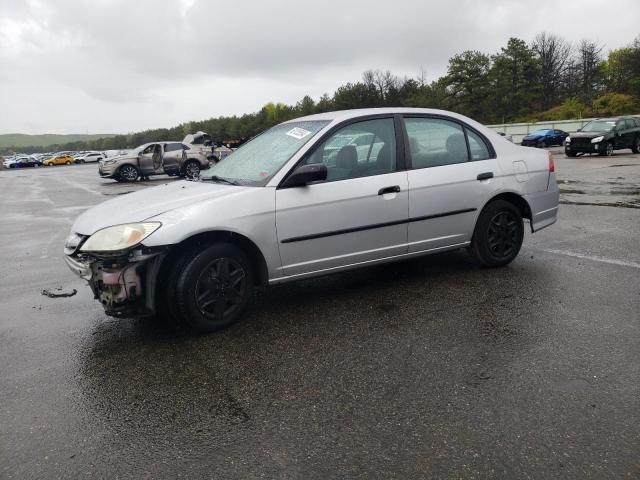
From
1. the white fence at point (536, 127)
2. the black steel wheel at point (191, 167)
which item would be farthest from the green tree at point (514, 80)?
the black steel wheel at point (191, 167)

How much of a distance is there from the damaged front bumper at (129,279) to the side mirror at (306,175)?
112cm

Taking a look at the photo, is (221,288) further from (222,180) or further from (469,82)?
(469,82)

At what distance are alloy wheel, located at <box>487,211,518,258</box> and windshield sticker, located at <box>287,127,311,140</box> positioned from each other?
207 centimetres

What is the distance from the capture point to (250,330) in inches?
155

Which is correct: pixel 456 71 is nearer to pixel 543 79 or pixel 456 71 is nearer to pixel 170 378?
pixel 543 79

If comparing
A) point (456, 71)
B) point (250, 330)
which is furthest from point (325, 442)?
point (456, 71)

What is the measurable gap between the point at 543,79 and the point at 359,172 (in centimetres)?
8259

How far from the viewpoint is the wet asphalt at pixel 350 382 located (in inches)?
91.7

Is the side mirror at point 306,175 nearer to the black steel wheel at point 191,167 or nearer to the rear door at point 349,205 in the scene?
the rear door at point 349,205

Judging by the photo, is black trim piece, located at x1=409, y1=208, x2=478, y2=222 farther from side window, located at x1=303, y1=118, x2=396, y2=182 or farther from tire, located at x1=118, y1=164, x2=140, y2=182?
tire, located at x1=118, y1=164, x2=140, y2=182

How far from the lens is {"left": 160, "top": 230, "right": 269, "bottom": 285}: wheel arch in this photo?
377cm

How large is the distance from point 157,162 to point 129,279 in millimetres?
20121

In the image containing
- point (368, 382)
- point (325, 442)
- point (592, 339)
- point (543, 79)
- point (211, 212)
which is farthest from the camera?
point (543, 79)

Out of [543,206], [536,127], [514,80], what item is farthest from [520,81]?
[543,206]
